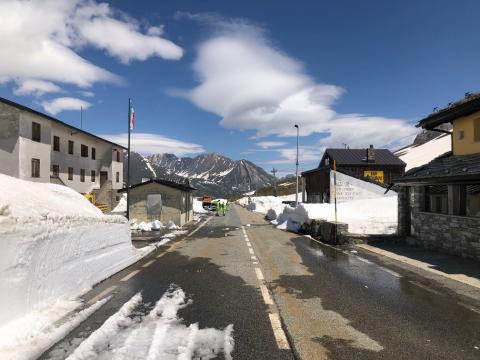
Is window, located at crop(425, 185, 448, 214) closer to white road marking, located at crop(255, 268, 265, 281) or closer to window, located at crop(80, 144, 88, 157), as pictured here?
white road marking, located at crop(255, 268, 265, 281)

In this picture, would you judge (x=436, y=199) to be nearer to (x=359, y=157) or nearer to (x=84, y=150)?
(x=84, y=150)

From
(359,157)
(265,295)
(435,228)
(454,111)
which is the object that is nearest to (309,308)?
(265,295)

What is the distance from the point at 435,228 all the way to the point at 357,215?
10335 mm

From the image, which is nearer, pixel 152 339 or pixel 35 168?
pixel 152 339

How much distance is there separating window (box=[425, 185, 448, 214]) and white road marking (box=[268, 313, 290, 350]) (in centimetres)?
1116

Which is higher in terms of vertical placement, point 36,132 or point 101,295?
point 36,132

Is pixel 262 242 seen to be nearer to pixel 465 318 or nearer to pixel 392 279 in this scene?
pixel 392 279

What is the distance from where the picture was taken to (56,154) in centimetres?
3578

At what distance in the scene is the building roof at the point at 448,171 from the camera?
39.6 ft

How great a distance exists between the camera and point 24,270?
5613 millimetres

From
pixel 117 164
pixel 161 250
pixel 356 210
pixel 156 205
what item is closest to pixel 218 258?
pixel 161 250

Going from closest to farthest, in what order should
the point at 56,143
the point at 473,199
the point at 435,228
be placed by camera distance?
the point at 435,228 < the point at 473,199 < the point at 56,143

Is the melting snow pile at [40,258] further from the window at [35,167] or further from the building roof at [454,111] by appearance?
the window at [35,167]

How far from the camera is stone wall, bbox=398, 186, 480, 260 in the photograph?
11954 mm
